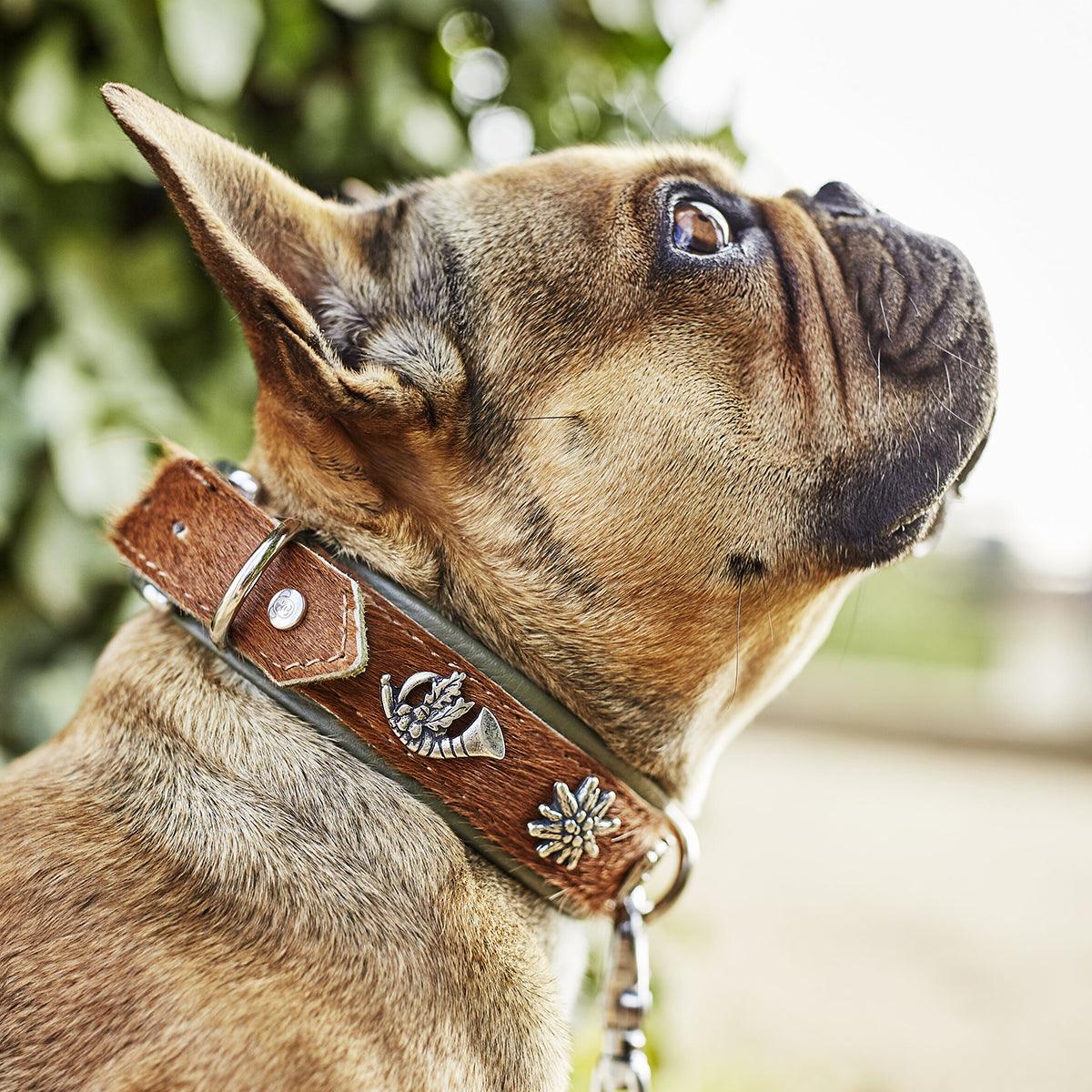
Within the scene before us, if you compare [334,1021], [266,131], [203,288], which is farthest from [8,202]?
[334,1021]

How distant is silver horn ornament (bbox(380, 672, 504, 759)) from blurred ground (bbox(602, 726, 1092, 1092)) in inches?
69.3

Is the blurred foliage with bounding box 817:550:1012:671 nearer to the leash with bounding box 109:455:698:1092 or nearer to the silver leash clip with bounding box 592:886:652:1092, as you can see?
the silver leash clip with bounding box 592:886:652:1092

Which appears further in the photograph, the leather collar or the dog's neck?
the dog's neck

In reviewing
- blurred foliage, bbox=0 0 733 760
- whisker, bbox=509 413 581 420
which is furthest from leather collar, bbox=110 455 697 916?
blurred foliage, bbox=0 0 733 760

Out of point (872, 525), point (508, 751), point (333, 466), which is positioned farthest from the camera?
point (872, 525)

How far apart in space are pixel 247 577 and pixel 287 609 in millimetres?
72

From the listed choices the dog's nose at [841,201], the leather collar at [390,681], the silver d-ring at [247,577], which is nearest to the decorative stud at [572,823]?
the leather collar at [390,681]

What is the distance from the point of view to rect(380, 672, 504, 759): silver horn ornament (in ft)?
4.58

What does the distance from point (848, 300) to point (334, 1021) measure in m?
1.40

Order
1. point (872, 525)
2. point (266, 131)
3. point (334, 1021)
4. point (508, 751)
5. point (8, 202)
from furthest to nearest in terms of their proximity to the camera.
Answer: point (266, 131)
point (8, 202)
point (872, 525)
point (508, 751)
point (334, 1021)

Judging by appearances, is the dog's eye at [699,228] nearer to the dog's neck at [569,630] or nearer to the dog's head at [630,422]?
the dog's head at [630,422]

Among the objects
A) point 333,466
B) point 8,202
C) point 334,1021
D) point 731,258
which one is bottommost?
point 334,1021

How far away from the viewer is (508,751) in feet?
4.68

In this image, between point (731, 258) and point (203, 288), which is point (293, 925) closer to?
point (731, 258)
